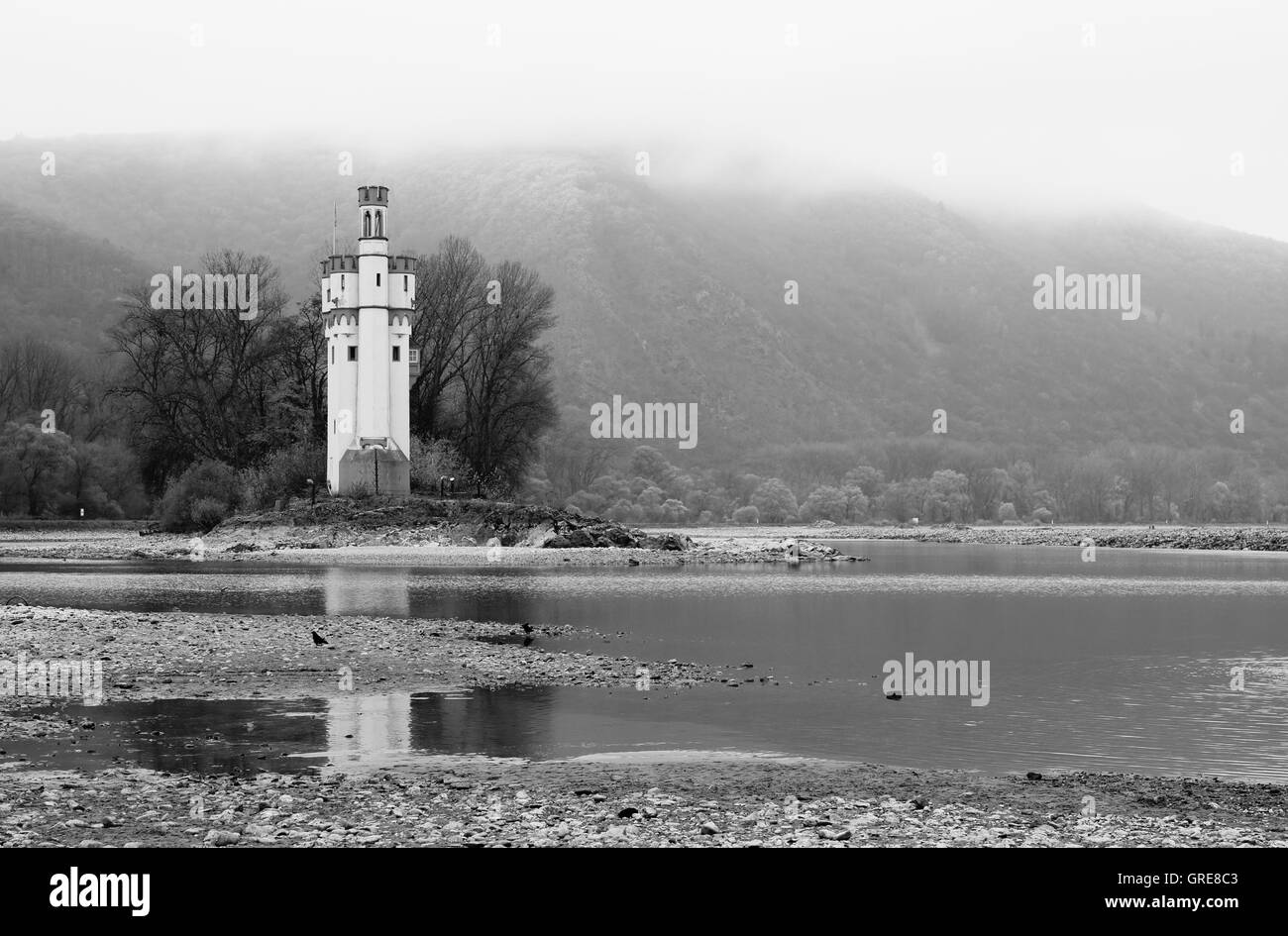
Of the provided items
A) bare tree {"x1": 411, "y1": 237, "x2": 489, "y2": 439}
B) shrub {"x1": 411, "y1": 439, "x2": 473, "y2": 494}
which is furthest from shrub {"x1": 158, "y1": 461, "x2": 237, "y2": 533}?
bare tree {"x1": 411, "y1": 237, "x2": 489, "y2": 439}

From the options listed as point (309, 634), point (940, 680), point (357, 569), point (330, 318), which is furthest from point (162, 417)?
point (940, 680)

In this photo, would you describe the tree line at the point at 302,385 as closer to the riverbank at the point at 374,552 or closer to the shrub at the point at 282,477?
the shrub at the point at 282,477

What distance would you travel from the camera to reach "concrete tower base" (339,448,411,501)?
86.6m

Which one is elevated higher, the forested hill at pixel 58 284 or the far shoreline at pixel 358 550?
the forested hill at pixel 58 284

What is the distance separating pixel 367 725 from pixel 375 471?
67.0 m

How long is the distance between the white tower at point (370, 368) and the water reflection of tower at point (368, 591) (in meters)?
19.8

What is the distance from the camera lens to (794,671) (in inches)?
1172

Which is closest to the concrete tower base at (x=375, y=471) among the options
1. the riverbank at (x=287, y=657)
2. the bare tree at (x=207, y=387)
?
the bare tree at (x=207, y=387)

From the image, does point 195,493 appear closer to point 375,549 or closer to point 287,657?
point 375,549

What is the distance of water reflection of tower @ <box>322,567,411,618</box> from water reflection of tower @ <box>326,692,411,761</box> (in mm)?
16673

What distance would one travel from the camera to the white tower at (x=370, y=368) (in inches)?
3428

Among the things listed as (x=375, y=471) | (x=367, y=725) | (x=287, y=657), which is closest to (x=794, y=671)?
(x=287, y=657)
